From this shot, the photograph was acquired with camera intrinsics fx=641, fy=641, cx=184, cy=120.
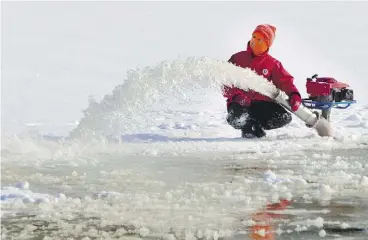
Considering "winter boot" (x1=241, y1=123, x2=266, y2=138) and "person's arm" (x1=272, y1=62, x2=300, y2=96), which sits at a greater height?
"person's arm" (x1=272, y1=62, x2=300, y2=96)

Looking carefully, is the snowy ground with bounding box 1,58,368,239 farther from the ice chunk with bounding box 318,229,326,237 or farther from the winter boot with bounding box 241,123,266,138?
the winter boot with bounding box 241,123,266,138

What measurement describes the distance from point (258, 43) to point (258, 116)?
972 millimetres

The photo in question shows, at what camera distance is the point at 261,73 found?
8.43m

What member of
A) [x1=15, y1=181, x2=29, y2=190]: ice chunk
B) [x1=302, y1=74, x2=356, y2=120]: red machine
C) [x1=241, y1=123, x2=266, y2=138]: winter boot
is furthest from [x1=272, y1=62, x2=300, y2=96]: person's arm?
[x1=15, y1=181, x2=29, y2=190]: ice chunk

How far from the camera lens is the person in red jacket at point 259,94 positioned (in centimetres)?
841

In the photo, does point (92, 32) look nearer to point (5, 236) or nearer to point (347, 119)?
point (347, 119)

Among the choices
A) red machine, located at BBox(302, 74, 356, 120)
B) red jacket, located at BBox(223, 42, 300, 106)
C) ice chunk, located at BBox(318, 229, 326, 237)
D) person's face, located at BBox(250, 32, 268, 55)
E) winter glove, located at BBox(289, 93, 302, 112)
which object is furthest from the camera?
red machine, located at BBox(302, 74, 356, 120)

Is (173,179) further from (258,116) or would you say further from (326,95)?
(326,95)

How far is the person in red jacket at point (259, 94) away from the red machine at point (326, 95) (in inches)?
21.6

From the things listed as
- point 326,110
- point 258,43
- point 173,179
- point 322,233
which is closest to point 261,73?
point 258,43

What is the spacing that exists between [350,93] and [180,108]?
492cm

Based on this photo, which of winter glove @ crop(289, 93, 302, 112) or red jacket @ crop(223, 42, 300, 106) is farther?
red jacket @ crop(223, 42, 300, 106)

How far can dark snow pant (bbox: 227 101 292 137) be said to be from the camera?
28.2 feet

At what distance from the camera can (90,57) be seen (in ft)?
79.1
